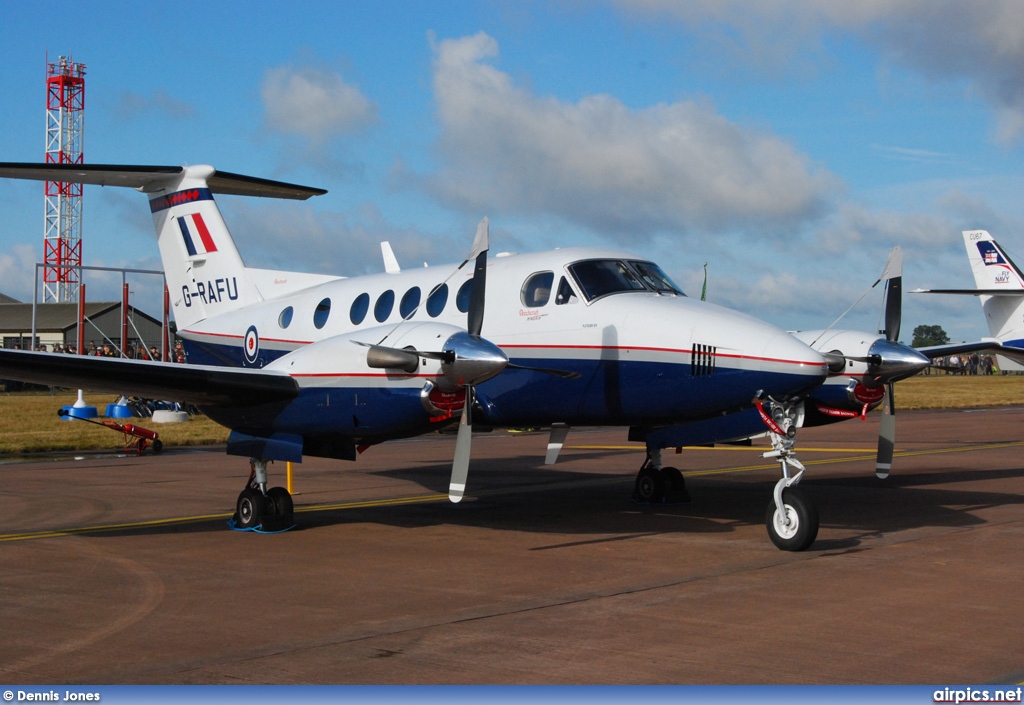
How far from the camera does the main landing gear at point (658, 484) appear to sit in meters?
14.4

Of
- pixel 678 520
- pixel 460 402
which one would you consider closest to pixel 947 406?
pixel 678 520

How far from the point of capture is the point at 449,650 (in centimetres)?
661

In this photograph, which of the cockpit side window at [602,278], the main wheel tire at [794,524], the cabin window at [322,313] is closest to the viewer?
the main wheel tire at [794,524]

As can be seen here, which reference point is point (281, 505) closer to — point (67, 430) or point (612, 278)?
point (612, 278)

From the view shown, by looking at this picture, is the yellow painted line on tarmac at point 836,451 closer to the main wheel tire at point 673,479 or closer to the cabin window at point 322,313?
the main wheel tire at point 673,479

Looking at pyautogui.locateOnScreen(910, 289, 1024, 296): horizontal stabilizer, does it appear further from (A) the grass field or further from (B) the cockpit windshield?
(B) the cockpit windshield

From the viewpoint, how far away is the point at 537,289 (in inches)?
461

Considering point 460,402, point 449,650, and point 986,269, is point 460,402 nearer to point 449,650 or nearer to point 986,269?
point 449,650

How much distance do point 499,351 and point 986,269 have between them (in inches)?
1197

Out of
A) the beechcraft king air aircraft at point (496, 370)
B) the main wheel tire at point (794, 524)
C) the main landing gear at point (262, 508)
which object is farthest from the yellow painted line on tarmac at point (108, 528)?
the main wheel tire at point (794, 524)

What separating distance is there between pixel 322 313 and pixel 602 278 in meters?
4.50

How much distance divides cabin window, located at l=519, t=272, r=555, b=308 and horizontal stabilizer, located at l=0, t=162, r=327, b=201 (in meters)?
6.88

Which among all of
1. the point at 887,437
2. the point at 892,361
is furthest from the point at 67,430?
the point at 892,361

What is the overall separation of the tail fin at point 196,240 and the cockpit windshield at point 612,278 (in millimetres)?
6607
